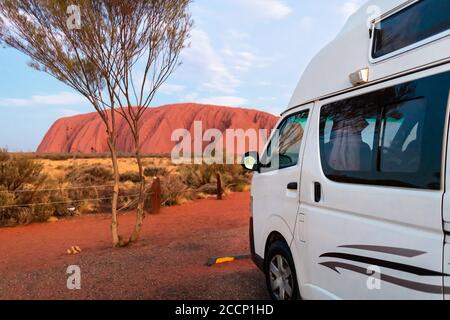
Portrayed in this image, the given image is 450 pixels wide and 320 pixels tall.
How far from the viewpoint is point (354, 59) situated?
327 centimetres

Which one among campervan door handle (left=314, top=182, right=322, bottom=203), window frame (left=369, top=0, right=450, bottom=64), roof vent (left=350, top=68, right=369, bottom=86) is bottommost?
campervan door handle (left=314, top=182, right=322, bottom=203)

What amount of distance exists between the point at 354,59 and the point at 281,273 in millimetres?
2184

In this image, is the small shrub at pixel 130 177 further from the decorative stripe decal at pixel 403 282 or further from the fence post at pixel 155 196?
the decorative stripe decal at pixel 403 282

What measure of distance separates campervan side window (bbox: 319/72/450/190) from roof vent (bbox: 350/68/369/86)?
113 millimetres

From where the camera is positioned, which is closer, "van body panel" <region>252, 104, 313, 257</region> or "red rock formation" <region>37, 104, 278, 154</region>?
"van body panel" <region>252, 104, 313, 257</region>

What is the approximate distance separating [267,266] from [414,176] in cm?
230

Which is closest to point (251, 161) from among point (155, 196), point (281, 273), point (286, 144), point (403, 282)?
point (286, 144)

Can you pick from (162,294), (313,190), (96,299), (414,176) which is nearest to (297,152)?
(313,190)

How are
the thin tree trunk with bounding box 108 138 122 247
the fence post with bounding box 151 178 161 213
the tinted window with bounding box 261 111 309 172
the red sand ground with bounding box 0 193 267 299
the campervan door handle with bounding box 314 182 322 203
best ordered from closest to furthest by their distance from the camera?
the campervan door handle with bounding box 314 182 322 203 → the tinted window with bounding box 261 111 309 172 → the red sand ground with bounding box 0 193 267 299 → the thin tree trunk with bounding box 108 138 122 247 → the fence post with bounding box 151 178 161 213

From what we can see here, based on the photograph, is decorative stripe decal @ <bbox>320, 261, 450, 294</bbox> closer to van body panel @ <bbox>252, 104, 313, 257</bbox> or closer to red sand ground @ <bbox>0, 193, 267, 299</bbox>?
van body panel @ <bbox>252, 104, 313, 257</bbox>

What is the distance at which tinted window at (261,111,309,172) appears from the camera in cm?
406

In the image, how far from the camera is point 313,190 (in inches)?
137

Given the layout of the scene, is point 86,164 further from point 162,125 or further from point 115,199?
point 162,125

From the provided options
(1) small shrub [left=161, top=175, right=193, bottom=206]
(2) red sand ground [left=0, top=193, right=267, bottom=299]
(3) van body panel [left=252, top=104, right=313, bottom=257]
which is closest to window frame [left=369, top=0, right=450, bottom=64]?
(3) van body panel [left=252, top=104, right=313, bottom=257]
